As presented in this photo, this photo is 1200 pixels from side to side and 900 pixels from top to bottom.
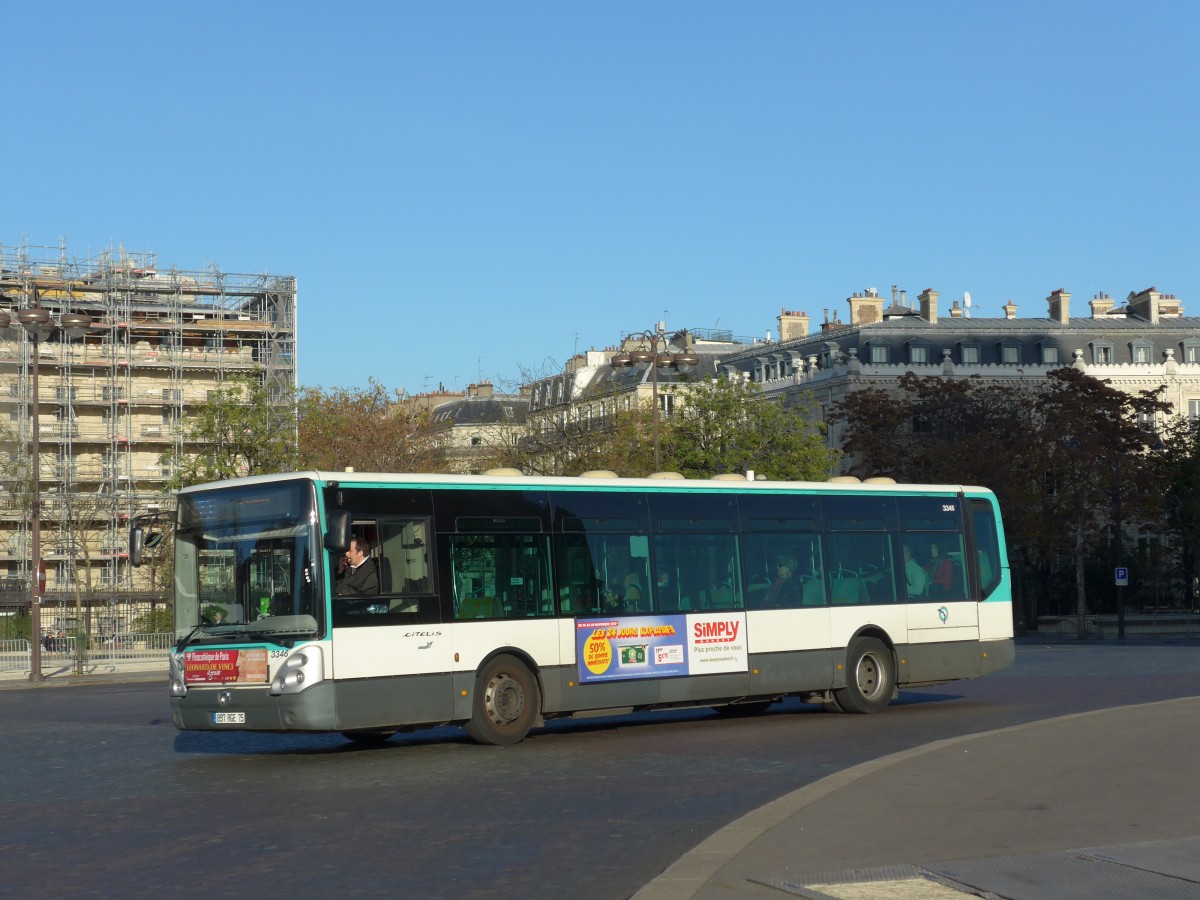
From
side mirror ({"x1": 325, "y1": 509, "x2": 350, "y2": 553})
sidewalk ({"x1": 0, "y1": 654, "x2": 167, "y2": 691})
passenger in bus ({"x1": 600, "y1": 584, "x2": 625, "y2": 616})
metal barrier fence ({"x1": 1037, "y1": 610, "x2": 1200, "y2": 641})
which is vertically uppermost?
side mirror ({"x1": 325, "y1": 509, "x2": 350, "y2": 553})

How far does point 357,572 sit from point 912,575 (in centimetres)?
858

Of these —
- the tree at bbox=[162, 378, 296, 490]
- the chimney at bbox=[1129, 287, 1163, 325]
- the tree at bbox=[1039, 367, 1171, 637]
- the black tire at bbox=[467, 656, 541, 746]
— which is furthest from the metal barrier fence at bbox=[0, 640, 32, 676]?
the chimney at bbox=[1129, 287, 1163, 325]

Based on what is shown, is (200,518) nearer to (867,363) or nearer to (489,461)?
(489,461)

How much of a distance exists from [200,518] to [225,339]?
66.8m

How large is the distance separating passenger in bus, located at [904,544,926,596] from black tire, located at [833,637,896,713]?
3.07ft

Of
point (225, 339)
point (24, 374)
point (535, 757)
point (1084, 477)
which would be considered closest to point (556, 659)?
point (535, 757)

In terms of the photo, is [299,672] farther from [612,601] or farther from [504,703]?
[612,601]

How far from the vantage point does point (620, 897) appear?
9109 millimetres

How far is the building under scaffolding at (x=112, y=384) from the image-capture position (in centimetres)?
7131

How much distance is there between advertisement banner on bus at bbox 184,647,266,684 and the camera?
16828 millimetres

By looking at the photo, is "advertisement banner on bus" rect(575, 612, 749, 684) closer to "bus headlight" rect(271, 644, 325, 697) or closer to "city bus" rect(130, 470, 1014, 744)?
"city bus" rect(130, 470, 1014, 744)

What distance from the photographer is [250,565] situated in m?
17.3

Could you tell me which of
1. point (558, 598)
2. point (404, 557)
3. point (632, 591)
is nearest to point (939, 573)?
point (632, 591)

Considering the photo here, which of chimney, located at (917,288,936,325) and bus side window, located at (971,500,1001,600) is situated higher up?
chimney, located at (917,288,936,325)
